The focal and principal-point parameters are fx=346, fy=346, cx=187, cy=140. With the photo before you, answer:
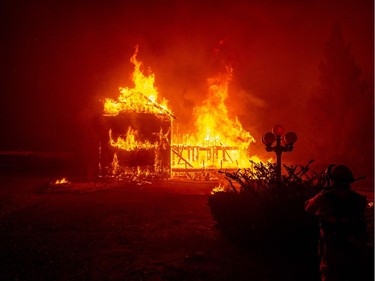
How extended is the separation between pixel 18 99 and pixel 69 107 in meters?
4.77

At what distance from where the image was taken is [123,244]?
23.4 feet

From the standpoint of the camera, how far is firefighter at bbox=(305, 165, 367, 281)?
414 cm

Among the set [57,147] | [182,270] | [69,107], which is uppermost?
[69,107]

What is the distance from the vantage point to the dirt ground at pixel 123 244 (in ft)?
18.4

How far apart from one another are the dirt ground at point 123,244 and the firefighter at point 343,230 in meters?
1.36

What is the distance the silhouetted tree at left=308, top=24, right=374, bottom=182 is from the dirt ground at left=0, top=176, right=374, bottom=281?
60.4 ft

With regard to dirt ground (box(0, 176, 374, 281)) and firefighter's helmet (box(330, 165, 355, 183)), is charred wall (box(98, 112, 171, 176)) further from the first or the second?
firefighter's helmet (box(330, 165, 355, 183))

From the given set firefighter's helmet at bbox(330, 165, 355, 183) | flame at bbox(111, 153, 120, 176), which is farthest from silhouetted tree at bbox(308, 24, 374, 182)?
firefighter's helmet at bbox(330, 165, 355, 183)

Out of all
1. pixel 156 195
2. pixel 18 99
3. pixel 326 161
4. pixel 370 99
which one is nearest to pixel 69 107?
pixel 18 99

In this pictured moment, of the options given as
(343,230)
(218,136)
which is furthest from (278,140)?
(218,136)

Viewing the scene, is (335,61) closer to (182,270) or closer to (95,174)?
(95,174)

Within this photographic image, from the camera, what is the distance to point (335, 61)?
29.1 metres

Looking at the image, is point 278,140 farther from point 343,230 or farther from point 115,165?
point 115,165

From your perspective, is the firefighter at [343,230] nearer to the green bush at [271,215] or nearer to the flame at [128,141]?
the green bush at [271,215]
